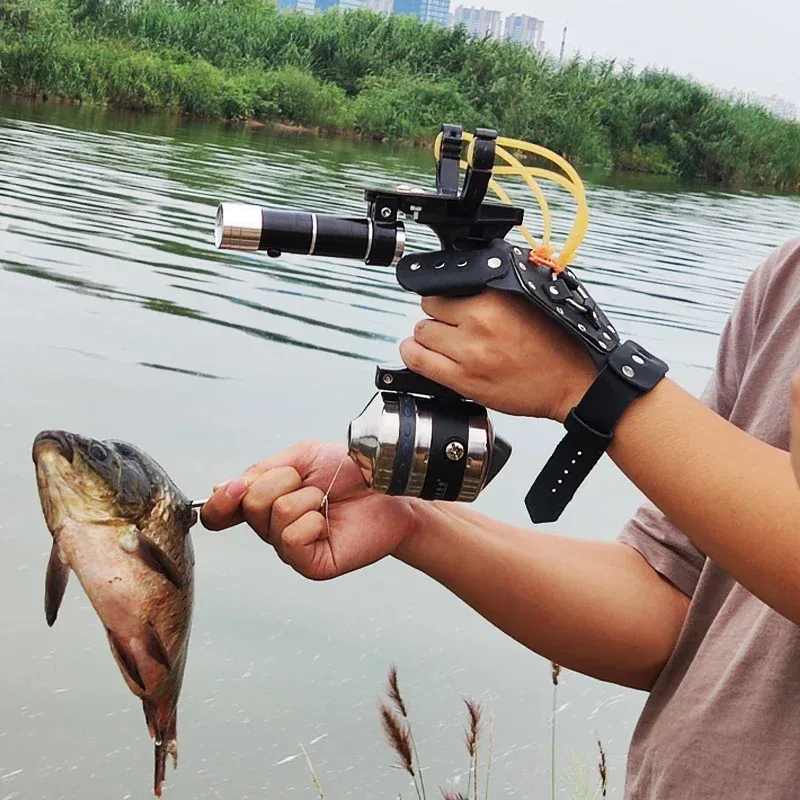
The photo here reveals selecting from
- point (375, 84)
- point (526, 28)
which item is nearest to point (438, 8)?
point (526, 28)

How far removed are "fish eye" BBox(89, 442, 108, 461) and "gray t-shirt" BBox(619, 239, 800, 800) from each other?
2.85ft

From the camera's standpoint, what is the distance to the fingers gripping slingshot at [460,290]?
1.56 m

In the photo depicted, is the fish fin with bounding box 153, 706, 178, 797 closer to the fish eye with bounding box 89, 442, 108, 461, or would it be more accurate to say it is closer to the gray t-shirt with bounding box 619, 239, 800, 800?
the fish eye with bounding box 89, 442, 108, 461

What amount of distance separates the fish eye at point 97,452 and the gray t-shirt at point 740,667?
868 mm

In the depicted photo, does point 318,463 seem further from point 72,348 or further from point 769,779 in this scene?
point 72,348

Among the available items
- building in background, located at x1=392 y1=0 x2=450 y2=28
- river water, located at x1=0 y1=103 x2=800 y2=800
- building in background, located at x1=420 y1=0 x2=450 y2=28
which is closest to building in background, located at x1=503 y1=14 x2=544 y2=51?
building in background, located at x1=392 y1=0 x2=450 y2=28

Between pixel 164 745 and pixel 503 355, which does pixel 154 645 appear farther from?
pixel 503 355

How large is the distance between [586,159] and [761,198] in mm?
4012

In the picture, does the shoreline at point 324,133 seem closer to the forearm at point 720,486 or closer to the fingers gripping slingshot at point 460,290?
the fingers gripping slingshot at point 460,290

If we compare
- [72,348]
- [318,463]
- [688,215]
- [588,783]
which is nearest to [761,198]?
[688,215]

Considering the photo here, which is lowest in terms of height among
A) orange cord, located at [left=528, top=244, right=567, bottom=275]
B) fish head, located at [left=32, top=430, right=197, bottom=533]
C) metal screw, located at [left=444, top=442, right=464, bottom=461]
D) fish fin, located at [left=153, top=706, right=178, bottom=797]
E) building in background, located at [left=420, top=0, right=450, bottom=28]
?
building in background, located at [left=420, top=0, right=450, bottom=28]

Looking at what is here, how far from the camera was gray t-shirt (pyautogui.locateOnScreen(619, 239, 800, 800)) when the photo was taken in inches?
67.4

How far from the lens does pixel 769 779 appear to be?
1704mm

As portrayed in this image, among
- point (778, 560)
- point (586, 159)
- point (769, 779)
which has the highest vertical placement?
point (778, 560)
